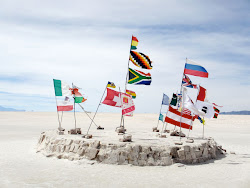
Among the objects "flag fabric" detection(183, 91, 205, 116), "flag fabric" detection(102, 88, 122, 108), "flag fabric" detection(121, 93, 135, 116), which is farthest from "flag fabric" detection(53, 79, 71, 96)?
"flag fabric" detection(183, 91, 205, 116)

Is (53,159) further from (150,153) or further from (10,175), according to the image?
(150,153)

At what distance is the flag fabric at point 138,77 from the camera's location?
55.6 ft

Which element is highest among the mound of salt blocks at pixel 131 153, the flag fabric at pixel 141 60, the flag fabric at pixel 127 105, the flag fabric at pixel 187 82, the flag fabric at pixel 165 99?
the flag fabric at pixel 141 60

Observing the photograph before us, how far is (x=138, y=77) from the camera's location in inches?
669

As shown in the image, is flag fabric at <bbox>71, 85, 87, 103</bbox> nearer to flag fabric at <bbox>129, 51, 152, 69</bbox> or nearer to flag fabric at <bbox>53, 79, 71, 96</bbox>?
flag fabric at <bbox>53, 79, 71, 96</bbox>

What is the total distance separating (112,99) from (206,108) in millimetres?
5777

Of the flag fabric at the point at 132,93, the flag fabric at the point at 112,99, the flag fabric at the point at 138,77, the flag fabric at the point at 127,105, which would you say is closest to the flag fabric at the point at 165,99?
the flag fabric at the point at 132,93

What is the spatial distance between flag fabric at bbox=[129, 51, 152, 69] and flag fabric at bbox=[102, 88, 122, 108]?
2354 millimetres

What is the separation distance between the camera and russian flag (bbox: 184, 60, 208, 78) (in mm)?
15797

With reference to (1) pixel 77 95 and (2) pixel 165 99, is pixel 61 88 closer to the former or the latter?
(1) pixel 77 95

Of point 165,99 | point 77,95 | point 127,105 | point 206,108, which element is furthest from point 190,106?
point 77,95

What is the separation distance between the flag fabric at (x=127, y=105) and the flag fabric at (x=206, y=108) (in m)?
4.06

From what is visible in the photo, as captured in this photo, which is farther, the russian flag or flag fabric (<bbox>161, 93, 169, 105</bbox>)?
flag fabric (<bbox>161, 93, 169, 105</bbox>)

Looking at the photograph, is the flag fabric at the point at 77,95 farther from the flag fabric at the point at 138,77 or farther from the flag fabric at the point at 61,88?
the flag fabric at the point at 138,77
